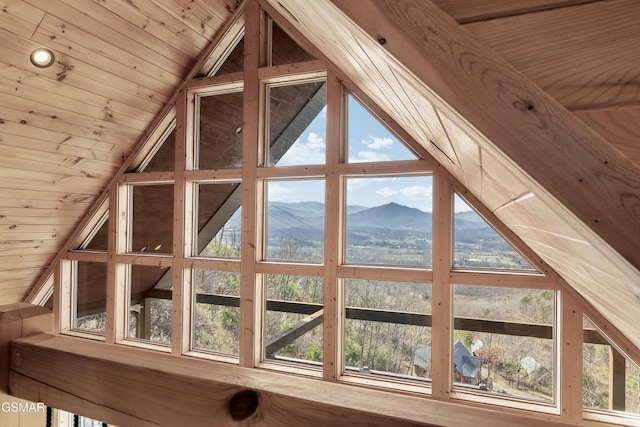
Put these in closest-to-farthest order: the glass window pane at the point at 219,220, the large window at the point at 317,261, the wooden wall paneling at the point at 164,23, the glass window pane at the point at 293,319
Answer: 1. the wooden wall paneling at the point at 164,23
2. the large window at the point at 317,261
3. the glass window pane at the point at 293,319
4. the glass window pane at the point at 219,220

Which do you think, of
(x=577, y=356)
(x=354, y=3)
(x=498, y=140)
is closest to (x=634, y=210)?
(x=498, y=140)

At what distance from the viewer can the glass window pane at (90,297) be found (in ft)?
13.4

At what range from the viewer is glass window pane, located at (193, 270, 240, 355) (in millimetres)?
3527

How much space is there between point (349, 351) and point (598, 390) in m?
1.79

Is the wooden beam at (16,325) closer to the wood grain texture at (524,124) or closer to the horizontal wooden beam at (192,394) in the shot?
the horizontal wooden beam at (192,394)

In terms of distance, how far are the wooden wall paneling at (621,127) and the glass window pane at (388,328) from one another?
2492 millimetres

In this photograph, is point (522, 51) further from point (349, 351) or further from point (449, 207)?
point (349, 351)

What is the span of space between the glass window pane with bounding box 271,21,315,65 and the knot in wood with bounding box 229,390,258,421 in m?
3.06

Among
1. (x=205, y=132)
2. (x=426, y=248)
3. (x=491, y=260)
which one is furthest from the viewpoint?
(x=205, y=132)

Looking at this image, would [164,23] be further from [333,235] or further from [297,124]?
[333,235]

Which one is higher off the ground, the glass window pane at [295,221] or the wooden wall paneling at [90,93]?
the wooden wall paneling at [90,93]

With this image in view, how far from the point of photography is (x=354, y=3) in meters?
0.70

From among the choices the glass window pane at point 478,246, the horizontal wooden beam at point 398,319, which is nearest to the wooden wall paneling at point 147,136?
the horizontal wooden beam at point 398,319

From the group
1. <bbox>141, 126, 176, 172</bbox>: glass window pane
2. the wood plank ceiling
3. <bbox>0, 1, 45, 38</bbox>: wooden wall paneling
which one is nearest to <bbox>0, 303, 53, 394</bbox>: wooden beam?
the wood plank ceiling
